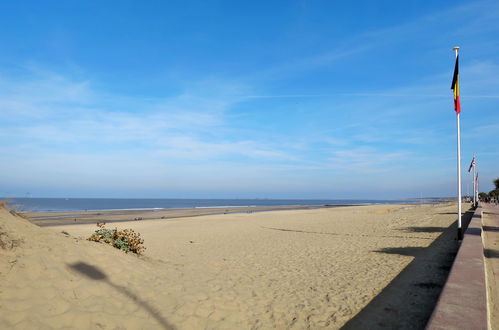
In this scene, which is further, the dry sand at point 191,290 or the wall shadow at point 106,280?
the wall shadow at point 106,280

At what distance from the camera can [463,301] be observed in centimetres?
434

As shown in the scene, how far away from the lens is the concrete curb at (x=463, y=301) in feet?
12.0

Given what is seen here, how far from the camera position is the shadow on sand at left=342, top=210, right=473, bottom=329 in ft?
17.2

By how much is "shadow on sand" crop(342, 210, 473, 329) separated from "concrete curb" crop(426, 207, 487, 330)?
0.68 metres

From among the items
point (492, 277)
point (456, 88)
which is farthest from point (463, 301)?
point (456, 88)

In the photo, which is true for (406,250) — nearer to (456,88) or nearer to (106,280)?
(456,88)

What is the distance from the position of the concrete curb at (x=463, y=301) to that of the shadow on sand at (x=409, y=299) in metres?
0.68

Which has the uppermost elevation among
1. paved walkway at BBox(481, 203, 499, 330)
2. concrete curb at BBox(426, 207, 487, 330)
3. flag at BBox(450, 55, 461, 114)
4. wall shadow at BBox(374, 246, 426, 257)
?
flag at BBox(450, 55, 461, 114)

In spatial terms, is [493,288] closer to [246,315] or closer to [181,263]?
[246,315]

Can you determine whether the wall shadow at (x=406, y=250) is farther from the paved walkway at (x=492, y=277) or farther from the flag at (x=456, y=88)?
the flag at (x=456, y=88)

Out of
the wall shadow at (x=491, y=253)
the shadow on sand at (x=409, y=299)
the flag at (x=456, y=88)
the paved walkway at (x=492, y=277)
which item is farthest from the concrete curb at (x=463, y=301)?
the flag at (x=456, y=88)

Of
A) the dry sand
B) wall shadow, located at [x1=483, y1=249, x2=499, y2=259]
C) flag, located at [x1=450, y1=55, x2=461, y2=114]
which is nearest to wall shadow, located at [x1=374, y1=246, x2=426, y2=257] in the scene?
the dry sand

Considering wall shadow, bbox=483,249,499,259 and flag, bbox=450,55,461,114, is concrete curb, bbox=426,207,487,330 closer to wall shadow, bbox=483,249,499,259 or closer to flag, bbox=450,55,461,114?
wall shadow, bbox=483,249,499,259

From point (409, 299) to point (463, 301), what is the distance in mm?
1992
